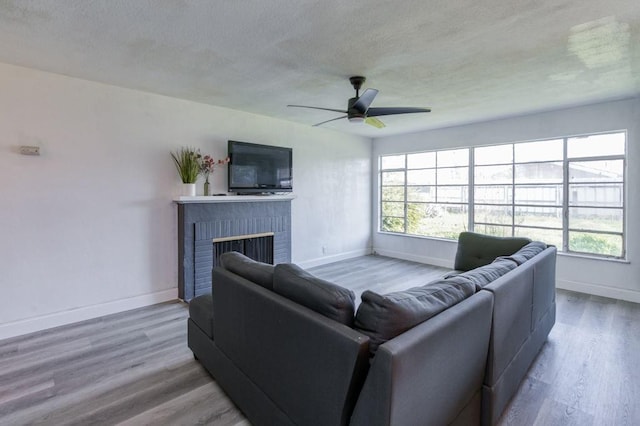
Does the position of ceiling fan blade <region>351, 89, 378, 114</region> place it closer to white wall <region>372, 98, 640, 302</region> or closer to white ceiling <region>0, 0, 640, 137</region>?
white ceiling <region>0, 0, 640, 137</region>

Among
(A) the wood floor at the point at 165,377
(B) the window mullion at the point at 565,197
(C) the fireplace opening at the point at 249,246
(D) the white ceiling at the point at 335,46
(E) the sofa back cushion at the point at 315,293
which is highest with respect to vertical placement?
(D) the white ceiling at the point at 335,46

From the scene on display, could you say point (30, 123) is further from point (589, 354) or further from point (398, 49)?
point (589, 354)

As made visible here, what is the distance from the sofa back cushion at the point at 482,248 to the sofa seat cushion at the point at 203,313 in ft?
9.20

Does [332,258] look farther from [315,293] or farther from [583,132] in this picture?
[315,293]

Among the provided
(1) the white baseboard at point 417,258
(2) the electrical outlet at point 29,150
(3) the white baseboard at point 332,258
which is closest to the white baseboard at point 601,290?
(1) the white baseboard at point 417,258

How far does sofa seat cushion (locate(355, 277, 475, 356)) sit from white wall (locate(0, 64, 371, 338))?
337 centimetres

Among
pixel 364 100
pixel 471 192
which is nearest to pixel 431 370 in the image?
pixel 364 100

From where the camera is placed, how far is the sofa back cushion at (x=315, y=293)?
4.77 ft

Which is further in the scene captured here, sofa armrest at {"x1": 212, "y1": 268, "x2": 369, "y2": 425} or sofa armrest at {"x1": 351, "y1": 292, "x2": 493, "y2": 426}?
sofa armrest at {"x1": 212, "y1": 268, "x2": 369, "y2": 425}

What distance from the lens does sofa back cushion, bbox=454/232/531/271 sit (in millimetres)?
3385

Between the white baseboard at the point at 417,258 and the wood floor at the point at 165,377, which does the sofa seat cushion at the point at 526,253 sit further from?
the white baseboard at the point at 417,258

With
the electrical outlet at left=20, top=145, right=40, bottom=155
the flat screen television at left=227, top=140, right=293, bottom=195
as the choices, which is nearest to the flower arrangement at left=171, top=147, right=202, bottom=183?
the flat screen television at left=227, top=140, right=293, bottom=195

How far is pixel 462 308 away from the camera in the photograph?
5.01ft

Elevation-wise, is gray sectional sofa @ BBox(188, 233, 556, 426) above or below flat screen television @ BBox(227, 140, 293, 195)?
below
